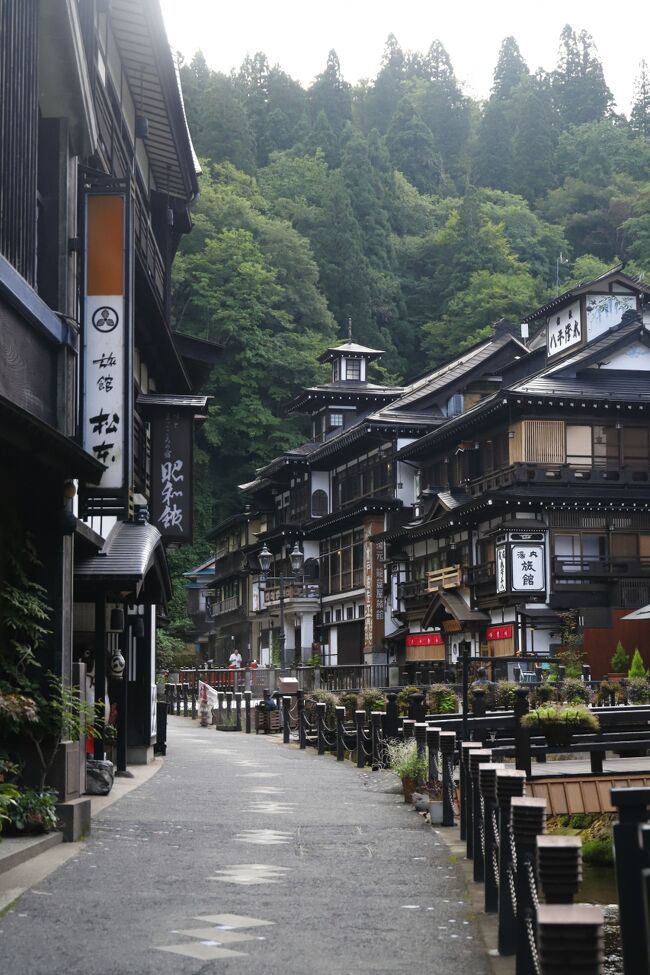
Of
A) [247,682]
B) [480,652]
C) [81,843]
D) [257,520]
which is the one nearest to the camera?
[81,843]

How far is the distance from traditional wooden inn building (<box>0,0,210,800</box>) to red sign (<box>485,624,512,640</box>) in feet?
88.2

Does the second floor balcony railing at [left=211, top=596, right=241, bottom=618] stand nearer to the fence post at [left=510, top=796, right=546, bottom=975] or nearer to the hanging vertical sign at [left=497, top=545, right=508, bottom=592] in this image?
Answer: the hanging vertical sign at [left=497, top=545, right=508, bottom=592]

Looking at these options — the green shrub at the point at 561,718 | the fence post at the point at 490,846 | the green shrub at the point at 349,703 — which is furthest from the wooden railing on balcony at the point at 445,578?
the fence post at the point at 490,846

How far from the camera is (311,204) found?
9781cm

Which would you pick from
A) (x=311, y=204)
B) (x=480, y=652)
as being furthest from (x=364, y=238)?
(x=480, y=652)

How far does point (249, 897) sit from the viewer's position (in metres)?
9.22

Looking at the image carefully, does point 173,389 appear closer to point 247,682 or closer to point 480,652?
point 247,682

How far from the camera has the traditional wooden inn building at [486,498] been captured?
46406mm

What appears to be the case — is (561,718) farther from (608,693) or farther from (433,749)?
(608,693)

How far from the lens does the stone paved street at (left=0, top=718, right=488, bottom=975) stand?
7.16 meters

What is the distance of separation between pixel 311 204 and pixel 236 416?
82.6 feet

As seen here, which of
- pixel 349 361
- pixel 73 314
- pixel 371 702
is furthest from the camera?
pixel 349 361

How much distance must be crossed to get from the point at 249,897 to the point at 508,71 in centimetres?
12358

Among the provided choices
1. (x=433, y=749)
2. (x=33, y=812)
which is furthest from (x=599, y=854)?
(x=33, y=812)
